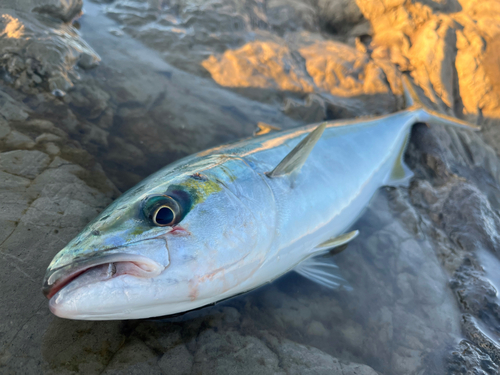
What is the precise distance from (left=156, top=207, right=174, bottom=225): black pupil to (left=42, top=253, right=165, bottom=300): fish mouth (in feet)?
0.50

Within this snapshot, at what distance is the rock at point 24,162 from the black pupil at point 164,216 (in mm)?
1067

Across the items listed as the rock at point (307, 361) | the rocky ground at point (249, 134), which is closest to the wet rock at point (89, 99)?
the rocky ground at point (249, 134)

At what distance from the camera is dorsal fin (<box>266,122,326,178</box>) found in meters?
1.60

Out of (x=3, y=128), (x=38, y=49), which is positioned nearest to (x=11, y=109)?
(x=3, y=128)

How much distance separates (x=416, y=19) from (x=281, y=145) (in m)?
3.31

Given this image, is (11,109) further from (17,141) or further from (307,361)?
(307,361)

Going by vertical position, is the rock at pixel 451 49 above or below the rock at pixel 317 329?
above

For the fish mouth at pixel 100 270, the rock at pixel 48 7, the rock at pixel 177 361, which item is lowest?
the rock at pixel 177 361

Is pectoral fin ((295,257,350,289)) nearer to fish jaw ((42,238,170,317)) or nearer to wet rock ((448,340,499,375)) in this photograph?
wet rock ((448,340,499,375))

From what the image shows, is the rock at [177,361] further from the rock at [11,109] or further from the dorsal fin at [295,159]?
the rock at [11,109]

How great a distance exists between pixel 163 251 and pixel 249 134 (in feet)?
5.65

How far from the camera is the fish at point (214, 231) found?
3.38ft

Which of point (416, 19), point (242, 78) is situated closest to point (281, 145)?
point (242, 78)

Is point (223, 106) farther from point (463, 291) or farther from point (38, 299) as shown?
point (463, 291)
